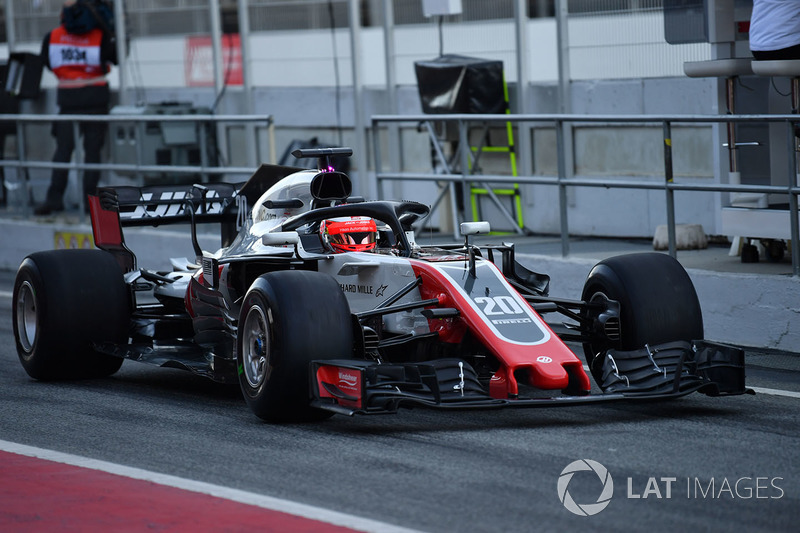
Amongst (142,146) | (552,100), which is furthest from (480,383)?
(142,146)

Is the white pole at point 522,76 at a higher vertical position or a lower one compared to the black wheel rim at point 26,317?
higher

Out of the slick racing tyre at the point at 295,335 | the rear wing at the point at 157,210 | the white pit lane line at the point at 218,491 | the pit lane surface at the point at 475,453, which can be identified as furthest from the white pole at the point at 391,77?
the white pit lane line at the point at 218,491

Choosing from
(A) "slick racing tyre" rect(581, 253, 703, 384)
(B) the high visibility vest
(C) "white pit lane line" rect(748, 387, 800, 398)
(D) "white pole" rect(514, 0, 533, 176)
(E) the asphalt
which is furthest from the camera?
(B) the high visibility vest

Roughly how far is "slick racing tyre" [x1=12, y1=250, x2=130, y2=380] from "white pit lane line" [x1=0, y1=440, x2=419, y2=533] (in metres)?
1.85

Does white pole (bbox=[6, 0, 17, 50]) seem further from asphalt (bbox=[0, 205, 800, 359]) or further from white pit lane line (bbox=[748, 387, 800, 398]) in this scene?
white pit lane line (bbox=[748, 387, 800, 398])

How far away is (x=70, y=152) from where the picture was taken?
1678 centimetres

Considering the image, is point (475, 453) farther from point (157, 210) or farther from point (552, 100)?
point (552, 100)

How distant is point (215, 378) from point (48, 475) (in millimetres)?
1725

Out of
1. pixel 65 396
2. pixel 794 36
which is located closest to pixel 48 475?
pixel 65 396

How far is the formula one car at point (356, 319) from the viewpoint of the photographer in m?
7.02

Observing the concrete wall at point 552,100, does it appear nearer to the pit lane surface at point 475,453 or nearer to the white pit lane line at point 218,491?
the pit lane surface at point 475,453

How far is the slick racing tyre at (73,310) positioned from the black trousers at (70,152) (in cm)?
696

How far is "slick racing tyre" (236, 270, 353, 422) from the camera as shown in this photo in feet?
23.3

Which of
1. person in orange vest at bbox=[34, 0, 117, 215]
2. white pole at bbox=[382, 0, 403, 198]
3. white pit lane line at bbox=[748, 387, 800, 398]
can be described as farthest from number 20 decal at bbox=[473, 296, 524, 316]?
person in orange vest at bbox=[34, 0, 117, 215]
